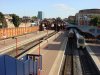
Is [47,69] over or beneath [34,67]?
beneath

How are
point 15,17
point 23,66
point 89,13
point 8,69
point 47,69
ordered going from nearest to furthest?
1. point 8,69
2. point 23,66
3. point 47,69
4. point 15,17
5. point 89,13

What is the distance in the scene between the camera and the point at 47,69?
24.9 metres

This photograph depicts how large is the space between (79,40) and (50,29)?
6861cm

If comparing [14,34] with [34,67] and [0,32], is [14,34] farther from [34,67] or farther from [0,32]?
[34,67]

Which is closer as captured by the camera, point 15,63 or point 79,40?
point 15,63

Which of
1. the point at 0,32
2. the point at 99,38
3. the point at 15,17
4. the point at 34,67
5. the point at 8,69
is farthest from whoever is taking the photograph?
the point at 15,17

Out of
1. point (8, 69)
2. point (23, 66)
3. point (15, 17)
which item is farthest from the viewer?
point (15, 17)

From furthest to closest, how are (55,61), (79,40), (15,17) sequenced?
(15,17), (79,40), (55,61)

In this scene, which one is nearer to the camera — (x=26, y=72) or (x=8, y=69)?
(x=8, y=69)

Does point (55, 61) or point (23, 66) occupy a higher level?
point (23, 66)

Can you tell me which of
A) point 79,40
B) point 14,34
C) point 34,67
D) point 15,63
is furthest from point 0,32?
point 15,63

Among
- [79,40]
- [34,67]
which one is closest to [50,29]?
[79,40]

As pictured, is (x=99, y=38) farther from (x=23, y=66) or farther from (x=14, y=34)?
(x=23, y=66)

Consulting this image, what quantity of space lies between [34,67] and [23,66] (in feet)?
10.0
